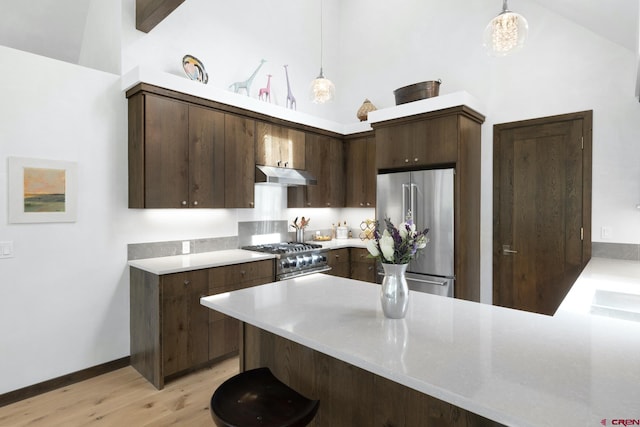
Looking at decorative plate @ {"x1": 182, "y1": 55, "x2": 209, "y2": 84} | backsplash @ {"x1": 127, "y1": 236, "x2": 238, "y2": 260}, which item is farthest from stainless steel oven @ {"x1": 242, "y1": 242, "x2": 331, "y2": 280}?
decorative plate @ {"x1": 182, "y1": 55, "x2": 209, "y2": 84}

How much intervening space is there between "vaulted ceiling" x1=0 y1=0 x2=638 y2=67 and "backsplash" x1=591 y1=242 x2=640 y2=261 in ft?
5.56

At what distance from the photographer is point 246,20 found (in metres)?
4.27

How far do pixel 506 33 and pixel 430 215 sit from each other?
1.89 metres

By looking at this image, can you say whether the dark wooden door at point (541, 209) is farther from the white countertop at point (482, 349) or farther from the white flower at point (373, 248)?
the white flower at point (373, 248)

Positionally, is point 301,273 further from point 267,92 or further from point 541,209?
point 541,209

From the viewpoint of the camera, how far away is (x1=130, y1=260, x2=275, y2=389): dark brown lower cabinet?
2799 millimetres

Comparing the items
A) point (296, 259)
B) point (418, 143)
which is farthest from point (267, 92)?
point (296, 259)

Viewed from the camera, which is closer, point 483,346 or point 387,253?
point 483,346

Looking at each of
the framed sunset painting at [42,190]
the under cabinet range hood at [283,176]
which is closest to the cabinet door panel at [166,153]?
the framed sunset painting at [42,190]

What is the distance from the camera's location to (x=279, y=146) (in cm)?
418

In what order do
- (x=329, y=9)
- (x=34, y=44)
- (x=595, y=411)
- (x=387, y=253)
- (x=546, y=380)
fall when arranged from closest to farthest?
(x=595, y=411), (x=546, y=380), (x=387, y=253), (x=34, y=44), (x=329, y=9)

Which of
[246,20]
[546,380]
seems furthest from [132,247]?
[546,380]

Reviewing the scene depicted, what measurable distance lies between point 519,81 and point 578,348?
339 cm

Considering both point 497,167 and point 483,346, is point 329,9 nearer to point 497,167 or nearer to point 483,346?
point 497,167
